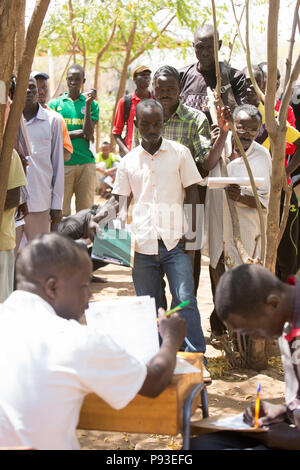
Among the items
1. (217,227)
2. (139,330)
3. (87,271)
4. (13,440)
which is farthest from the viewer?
(217,227)

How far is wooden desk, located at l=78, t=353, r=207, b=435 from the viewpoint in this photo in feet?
6.98

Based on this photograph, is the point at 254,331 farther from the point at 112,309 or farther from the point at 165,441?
the point at 165,441

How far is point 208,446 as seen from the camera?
2.27 metres

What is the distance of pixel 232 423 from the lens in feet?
→ 7.64

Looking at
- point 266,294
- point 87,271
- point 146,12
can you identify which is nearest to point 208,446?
point 266,294

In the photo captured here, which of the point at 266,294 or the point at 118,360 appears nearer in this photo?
the point at 118,360

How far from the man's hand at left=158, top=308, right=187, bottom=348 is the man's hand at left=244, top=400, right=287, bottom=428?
36 cm

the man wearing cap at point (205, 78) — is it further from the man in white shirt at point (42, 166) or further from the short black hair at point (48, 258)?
the short black hair at point (48, 258)

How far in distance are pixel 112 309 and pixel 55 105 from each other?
5140mm

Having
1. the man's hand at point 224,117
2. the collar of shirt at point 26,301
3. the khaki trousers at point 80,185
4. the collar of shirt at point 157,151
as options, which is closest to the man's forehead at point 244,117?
the man's hand at point 224,117

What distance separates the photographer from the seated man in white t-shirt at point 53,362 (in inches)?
75.9

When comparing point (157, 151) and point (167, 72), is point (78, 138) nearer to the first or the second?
point (167, 72)

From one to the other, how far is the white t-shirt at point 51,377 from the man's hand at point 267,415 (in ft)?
1.71

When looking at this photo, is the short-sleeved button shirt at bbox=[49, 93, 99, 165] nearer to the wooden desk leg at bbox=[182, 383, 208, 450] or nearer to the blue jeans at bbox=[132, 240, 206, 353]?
the blue jeans at bbox=[132, 240, 206, 353]
